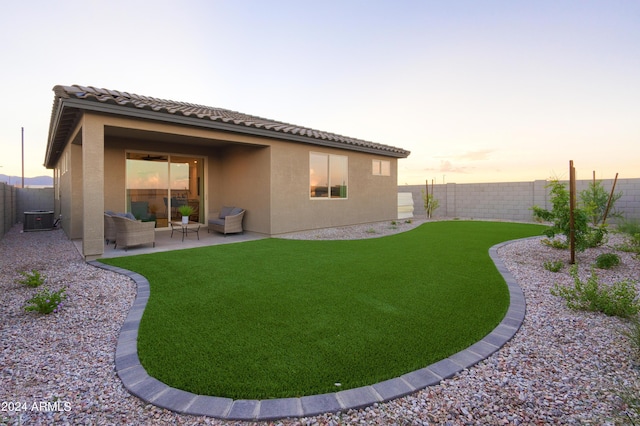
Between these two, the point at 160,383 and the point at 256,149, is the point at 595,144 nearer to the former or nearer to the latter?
the point at 256,149

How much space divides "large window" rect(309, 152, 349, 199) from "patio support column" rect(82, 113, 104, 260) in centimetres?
583

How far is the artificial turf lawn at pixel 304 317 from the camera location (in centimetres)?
228

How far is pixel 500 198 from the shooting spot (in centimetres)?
1488

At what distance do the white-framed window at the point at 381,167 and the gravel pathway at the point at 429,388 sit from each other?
916 centimetres

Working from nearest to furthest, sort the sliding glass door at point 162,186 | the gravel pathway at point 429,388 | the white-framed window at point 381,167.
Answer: the gravel pathway at point 429,388
the sliding glass door at point 162,186
the white-framed window at point 381,167

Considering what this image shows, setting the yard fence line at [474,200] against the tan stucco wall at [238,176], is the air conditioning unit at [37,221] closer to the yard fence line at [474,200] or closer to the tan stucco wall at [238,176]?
the tan stucco wall at [238,176]

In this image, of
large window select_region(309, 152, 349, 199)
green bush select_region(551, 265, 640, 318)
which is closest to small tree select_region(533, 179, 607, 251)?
green bush select_region(551, 265, 640, 318)

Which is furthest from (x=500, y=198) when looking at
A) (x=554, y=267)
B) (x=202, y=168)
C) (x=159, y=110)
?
(x=159, y=110)

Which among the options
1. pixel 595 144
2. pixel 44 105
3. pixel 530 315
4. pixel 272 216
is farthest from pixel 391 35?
pixel 44 105

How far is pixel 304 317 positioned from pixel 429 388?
1.54 m

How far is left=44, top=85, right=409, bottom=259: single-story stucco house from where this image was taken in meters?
6.34

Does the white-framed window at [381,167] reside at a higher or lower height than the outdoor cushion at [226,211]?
higher

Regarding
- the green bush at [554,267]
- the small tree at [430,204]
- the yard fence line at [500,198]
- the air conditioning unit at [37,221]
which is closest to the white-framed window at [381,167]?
the small tree at [430,204]

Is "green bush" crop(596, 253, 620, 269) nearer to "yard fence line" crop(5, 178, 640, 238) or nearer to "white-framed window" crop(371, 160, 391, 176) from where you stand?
"yard fence line" crop(5, 178, 640, 238)
